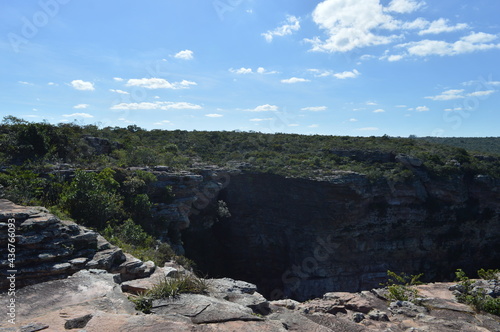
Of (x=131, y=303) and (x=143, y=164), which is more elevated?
(x=143, y=164)

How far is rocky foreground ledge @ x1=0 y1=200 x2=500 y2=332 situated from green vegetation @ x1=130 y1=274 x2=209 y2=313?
101 millimetres

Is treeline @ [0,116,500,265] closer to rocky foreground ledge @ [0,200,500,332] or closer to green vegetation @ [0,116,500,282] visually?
green vegetation @ [0,116,500,282]

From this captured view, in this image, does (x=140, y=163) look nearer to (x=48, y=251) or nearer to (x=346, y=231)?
(x=48, y=251)

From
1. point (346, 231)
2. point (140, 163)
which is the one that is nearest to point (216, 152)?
point (140, 163)

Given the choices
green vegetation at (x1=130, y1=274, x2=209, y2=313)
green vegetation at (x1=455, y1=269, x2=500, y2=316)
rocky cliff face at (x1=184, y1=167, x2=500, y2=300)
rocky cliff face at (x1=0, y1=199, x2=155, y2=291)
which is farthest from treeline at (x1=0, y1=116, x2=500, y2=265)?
green vegetation at (x1=455, y1=269, x2=500, y2=316)

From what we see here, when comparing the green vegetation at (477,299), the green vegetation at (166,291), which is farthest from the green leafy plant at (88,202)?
the green vegetation at (477,299)

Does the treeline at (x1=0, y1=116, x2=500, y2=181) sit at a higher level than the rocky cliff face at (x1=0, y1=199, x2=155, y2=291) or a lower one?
higher

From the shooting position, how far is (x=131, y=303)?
157 inches

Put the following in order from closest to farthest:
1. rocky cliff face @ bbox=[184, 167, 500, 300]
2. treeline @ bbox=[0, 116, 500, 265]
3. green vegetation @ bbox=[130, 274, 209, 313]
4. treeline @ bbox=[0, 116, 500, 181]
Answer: green vegetation @ bbox=[130, 274, 209, 313]
treeline @ bbox=[0, 116, 500, 265]
treeline @ bbox=[0, 116, 500, 181]
rocky cliff face @ bbox=[184, 167, 500, 300]

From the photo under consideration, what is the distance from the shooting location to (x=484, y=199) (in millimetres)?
20000

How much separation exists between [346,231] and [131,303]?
1635 cm

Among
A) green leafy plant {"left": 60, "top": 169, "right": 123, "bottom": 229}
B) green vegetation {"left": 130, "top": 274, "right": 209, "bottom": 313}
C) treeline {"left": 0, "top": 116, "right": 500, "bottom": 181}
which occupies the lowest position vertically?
green vegetation {"left": 130, "top": 274, "right": 209, "bottom": 313}

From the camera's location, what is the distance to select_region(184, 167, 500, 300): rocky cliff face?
18359 millimetres

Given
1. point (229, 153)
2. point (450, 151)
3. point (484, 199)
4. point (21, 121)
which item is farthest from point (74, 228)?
point (450, 151)
